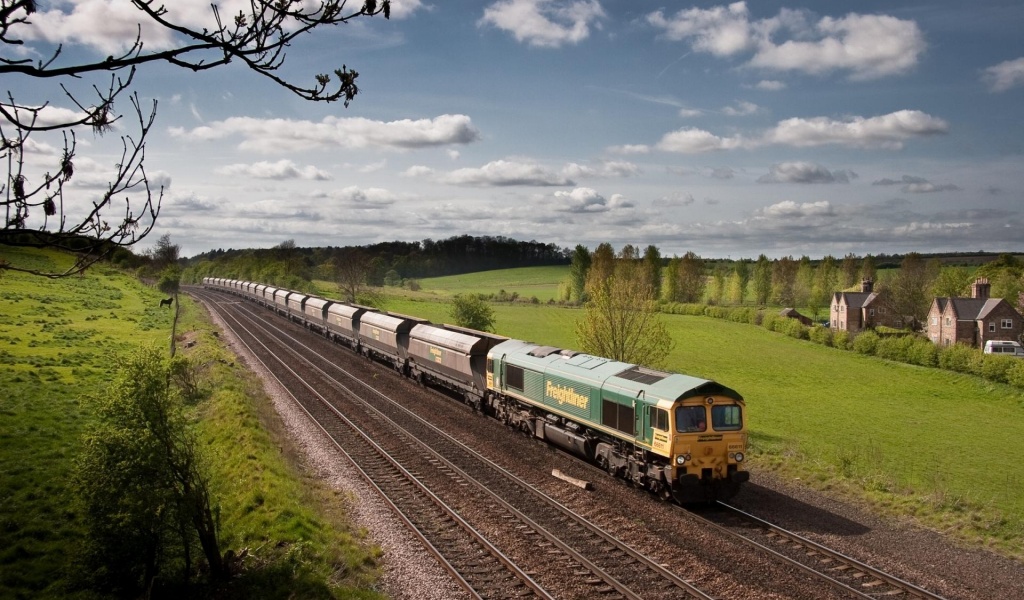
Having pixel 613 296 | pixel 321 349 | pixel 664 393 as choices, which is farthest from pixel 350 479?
pixel 321 349

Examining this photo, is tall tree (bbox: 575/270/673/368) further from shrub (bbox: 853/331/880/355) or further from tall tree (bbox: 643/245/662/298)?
tall tree (bbox: 643/245/662/298)

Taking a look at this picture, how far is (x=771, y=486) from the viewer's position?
21.6m

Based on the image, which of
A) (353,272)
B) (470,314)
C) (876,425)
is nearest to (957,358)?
(876,425)

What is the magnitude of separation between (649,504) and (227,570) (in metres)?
11.2

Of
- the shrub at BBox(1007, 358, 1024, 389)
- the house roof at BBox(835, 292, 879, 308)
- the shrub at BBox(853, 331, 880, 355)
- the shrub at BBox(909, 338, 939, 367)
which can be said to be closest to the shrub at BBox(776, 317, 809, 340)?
the shrub at BBox(853, 331, 880, 355)

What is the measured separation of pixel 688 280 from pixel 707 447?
4407 inches

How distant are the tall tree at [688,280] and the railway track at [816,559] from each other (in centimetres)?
11198

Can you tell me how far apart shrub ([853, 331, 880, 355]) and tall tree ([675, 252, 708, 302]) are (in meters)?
57.1

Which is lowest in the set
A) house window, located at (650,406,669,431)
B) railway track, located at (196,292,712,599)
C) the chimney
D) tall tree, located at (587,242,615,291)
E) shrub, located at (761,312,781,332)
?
railway track, located at (196,292,712,599)

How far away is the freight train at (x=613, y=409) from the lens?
19078mm

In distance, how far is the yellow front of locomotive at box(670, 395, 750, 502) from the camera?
18.8 metres

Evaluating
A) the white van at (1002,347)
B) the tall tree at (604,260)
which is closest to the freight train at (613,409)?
the white van at (1002,347)

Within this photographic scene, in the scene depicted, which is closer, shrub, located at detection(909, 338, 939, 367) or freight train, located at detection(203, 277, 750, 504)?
freight train, located at detection(203, 277, 750, 504)

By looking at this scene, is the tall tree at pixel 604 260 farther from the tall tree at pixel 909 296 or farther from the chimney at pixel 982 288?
the chimney at pixel 982 288
